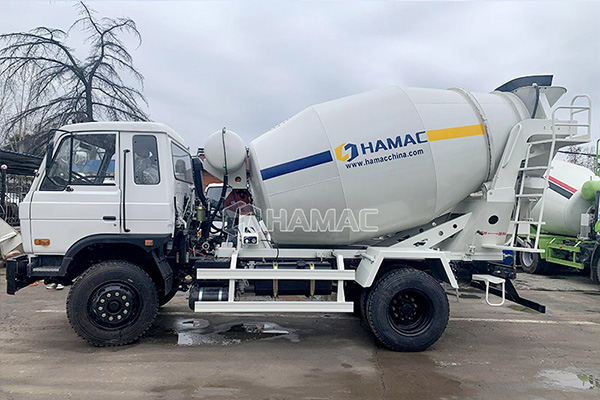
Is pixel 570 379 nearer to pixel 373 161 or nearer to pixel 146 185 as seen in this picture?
pixel 373 161

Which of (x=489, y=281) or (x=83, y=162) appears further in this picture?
(x=489, y=281)

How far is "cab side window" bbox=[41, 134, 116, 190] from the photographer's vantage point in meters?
4.90

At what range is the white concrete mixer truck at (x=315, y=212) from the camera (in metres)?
4.88

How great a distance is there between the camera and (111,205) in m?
4.89

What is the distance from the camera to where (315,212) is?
5.23 meters

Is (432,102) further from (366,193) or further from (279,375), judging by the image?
(279,375)

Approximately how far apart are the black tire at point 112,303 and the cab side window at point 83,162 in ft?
3.46

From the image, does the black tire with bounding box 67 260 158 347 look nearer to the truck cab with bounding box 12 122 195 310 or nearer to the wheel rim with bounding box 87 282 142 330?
the wheel rim with bounding box 87 282 142 330

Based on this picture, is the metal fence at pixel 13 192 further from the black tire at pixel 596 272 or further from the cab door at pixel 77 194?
the black tire at pixel 596 272

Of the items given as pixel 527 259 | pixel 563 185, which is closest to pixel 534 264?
pixel 527 259

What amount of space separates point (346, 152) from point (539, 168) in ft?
8.11

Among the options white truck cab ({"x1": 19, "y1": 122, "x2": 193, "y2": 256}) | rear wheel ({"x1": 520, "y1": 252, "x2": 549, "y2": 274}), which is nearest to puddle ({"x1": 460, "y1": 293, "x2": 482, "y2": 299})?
rear wheel ({"x1": 520, "y1": 252, "x2": 549, "y2": 274})

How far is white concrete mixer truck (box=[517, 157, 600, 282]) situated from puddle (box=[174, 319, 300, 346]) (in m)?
7.41

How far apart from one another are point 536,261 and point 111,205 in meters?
11.7
